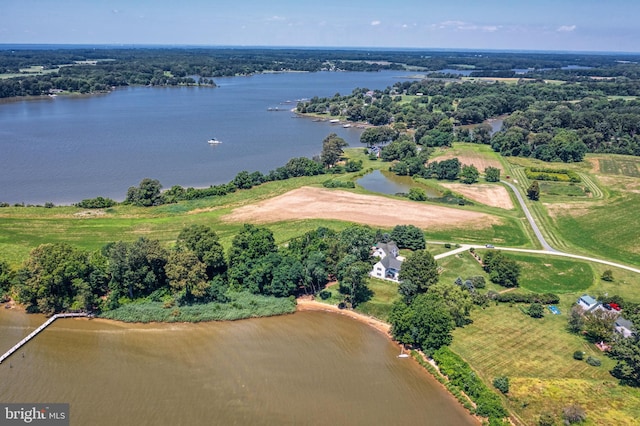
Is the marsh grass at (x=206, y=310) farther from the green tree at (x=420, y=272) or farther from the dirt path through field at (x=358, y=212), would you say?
the dirt path through field at (x=358, y=212)

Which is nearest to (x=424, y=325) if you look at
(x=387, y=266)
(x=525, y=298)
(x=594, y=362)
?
(x=387, y=266)

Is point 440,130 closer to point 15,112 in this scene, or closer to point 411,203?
point 411,203

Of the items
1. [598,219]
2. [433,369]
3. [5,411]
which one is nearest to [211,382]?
[5,411]

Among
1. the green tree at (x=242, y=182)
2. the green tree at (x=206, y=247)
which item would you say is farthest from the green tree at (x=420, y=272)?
the green tree at (x=242, y=182)

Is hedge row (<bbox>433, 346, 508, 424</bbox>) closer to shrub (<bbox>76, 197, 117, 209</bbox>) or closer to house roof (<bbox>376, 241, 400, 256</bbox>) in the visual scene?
house roof (<bbox>376, 241, 400, 256</bbox>)

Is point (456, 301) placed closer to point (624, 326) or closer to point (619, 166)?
point (624, 326)

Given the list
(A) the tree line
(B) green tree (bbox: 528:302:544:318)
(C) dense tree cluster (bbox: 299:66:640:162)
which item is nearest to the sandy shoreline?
(A) the tree line
